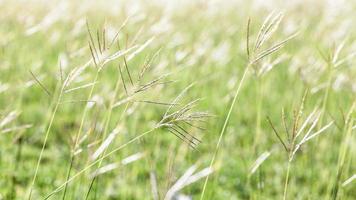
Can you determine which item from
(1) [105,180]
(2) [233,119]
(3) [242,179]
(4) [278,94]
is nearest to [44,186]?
(1) [105,180]

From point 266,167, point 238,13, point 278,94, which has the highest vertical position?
point 266,167

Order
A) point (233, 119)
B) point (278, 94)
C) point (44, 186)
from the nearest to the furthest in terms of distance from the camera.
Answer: point (44, 186) < point (233, 119) < point (278, 94)

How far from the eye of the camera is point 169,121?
1.03m

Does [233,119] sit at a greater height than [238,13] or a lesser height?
greater

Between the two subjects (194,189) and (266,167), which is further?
(266,167)

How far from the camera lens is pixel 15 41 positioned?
562 centimetres

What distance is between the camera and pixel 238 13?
10.0 m

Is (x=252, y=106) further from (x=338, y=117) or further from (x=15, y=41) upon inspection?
(x=15, y=41)

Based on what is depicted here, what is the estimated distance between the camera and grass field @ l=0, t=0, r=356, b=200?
1165 mm

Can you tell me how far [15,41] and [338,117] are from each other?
10.7 ft

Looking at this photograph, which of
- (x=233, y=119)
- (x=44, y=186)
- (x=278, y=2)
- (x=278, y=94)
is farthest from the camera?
(x=278, y=2)

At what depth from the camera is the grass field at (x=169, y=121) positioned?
3.82 feet

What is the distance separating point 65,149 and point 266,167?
4.25 feet

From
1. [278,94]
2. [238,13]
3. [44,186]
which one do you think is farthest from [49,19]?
[238,13]
